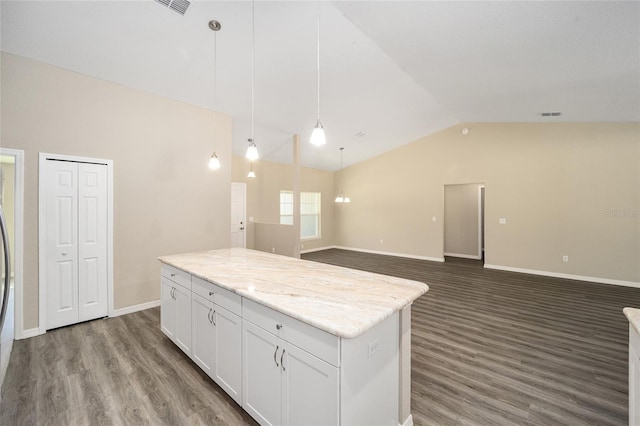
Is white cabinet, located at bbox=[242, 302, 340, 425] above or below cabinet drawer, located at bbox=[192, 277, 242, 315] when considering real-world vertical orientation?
below

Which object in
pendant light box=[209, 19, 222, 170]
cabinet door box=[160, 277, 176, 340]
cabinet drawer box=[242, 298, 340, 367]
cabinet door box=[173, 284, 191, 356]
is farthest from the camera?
pendant light box=[209, 19, 222, 170]

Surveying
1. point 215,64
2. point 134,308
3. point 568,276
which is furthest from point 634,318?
point 568,276

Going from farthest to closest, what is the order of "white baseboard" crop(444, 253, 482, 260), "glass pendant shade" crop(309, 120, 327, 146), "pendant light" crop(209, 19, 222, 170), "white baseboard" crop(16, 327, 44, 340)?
1. "white baseboard" crop(444, 253, 482, 260)
2. "white baseboard" crop(16, 327, 44, 340)
3. "pendant light" crop(209, 19, 222, 170)
4. "glass pendant shade" crop(309, 120, 327, 146)

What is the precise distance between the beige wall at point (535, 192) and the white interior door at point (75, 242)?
689 cm

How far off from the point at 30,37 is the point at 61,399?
11.0ft

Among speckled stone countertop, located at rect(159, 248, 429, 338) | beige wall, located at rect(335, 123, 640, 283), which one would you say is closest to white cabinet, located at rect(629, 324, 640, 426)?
speckled stone countertop, located at rect(159, 248, 429, 338)

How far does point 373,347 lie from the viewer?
143cm

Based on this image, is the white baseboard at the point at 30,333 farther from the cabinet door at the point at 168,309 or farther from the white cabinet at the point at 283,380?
the white cabinet at the point at 283,380

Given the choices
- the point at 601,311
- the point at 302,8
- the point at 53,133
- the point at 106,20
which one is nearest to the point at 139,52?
the point at 106,20

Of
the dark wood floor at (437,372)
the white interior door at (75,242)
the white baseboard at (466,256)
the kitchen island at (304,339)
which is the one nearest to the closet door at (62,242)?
the white interior door at (75,242)

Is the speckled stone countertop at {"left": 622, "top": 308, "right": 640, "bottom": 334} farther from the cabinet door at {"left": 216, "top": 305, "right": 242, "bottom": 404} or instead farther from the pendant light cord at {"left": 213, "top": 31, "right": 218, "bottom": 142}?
the pendant light cord at {"left": 213, "top": 31, "right": 218, "bottom": 142}

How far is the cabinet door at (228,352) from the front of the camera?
5.98ft

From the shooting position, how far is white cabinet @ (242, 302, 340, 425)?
4.27ft

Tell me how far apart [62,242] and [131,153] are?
1.35 metres
